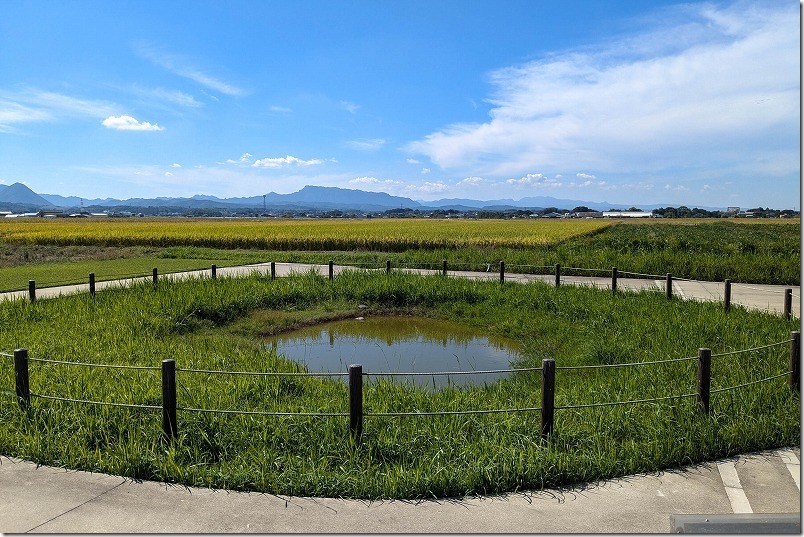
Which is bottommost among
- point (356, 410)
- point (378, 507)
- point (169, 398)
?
point (378, 507)

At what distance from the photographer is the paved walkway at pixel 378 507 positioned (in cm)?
457

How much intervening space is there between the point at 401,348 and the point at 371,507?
792cm

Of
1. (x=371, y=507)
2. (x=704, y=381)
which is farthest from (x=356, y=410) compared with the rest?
(x=704, y=381)

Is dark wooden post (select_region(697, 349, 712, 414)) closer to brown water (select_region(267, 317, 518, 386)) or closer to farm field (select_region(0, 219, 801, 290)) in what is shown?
brown water (select_region(267, 317, 518, 386))

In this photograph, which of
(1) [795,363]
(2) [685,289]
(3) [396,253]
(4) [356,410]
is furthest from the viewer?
(3) [396,253]

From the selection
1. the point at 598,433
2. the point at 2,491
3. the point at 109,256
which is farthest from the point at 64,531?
the point at 109,256

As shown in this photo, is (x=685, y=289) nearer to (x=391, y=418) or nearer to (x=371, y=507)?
(x=391, y=418)

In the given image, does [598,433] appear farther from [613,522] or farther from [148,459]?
[148,459]

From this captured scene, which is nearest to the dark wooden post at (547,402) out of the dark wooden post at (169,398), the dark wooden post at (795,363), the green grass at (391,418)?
the green grass at (391,418)

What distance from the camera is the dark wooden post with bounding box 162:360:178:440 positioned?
6.05 metres

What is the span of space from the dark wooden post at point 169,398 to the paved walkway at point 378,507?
0.82 meters

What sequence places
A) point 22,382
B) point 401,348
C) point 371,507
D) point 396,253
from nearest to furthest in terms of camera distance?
point 371,507 < point 22,382 < point 401,348 < point 396,253

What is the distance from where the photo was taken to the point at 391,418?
675 centimetres

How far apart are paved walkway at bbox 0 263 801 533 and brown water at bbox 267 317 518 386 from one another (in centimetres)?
459
